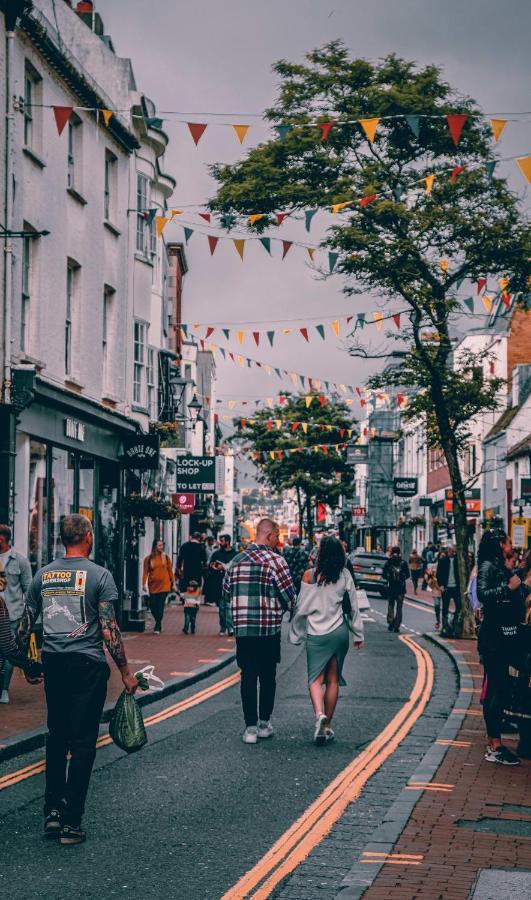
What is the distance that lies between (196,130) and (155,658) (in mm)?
7879

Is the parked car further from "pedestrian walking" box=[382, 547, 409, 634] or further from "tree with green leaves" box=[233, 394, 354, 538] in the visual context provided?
"tree with green leaves" box=[233, 394, 354, 538]

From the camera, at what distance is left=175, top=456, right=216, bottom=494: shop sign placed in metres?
34.8

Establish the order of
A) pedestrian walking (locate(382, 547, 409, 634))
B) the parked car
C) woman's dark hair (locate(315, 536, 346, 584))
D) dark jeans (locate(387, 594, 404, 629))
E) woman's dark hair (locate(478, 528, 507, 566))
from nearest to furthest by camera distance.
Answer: woman's dark hair (locate(478, 528, 507, 566)) < woman's dark hair (locate(315, 536, 346, 584)) < pedestrian walking (locate(382, 547, 409, 634)) < dark jeans (locate(387, 594, 404, 629)) < the parked car

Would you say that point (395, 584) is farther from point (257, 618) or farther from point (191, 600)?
point (257, 618)

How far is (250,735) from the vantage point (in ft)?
36.6

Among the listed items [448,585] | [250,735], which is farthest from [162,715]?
[448,585]

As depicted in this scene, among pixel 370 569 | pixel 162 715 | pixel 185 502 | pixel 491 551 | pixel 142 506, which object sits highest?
pixel 185 502

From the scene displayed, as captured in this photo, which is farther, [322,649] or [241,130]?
[241,130]

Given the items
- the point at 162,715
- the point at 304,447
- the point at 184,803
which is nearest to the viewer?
the point at 184,803

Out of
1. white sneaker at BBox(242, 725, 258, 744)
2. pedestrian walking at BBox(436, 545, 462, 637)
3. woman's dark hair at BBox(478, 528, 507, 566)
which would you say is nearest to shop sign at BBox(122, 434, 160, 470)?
pedestrian walking at BBox(436, 545, 462, 637)

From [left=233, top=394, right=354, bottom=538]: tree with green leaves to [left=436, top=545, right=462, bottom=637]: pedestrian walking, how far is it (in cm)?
3835

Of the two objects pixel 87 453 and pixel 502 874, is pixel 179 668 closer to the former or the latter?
pixel 87 453

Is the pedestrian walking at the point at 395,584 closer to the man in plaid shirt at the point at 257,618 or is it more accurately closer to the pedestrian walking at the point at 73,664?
the man in plaid shirt at the point at 257,618

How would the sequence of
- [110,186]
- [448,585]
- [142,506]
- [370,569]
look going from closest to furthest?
[448,585] < [110,186] < [142,506] < [370,569]
